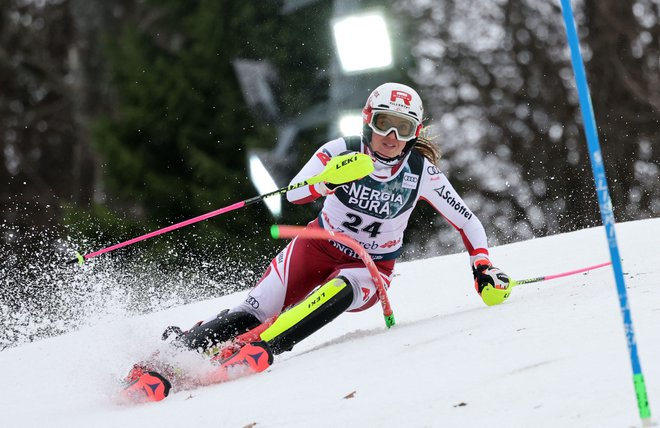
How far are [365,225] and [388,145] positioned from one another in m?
0.48

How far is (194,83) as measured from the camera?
50.8ft

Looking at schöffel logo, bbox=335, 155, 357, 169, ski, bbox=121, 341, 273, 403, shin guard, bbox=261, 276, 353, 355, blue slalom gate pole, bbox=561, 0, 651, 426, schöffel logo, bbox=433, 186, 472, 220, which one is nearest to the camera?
blue slalom gate pole, bbox=561, 0, 651, 426

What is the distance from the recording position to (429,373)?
3.84 m

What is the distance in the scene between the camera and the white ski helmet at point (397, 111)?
17.4 ft

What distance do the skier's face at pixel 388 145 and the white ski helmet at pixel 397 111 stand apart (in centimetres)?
3

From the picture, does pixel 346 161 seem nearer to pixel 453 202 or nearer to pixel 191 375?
pixel 453 202

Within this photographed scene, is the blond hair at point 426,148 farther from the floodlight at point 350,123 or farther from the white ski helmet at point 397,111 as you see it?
the floodlight at point 350,123

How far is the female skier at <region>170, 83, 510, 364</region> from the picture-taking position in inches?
208

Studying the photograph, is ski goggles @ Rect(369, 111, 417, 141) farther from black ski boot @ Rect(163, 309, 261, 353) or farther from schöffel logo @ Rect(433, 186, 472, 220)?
black ski boot @ Rect(163, 309, 261, 353)

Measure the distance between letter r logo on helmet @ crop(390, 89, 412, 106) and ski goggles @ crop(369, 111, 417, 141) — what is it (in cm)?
8

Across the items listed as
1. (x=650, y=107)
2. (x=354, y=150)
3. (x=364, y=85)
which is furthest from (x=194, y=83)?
(x=354, y=150)

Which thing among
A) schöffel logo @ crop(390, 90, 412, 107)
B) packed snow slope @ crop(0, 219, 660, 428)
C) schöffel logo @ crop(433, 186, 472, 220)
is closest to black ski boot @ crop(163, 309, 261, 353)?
packed snow slope @ crop(0, 219, 660, 428)

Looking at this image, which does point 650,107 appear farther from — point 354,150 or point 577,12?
point 354,150

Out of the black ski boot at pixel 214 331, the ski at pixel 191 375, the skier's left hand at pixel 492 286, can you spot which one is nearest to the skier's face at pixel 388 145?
the skier's left hand at pixel 492 286
